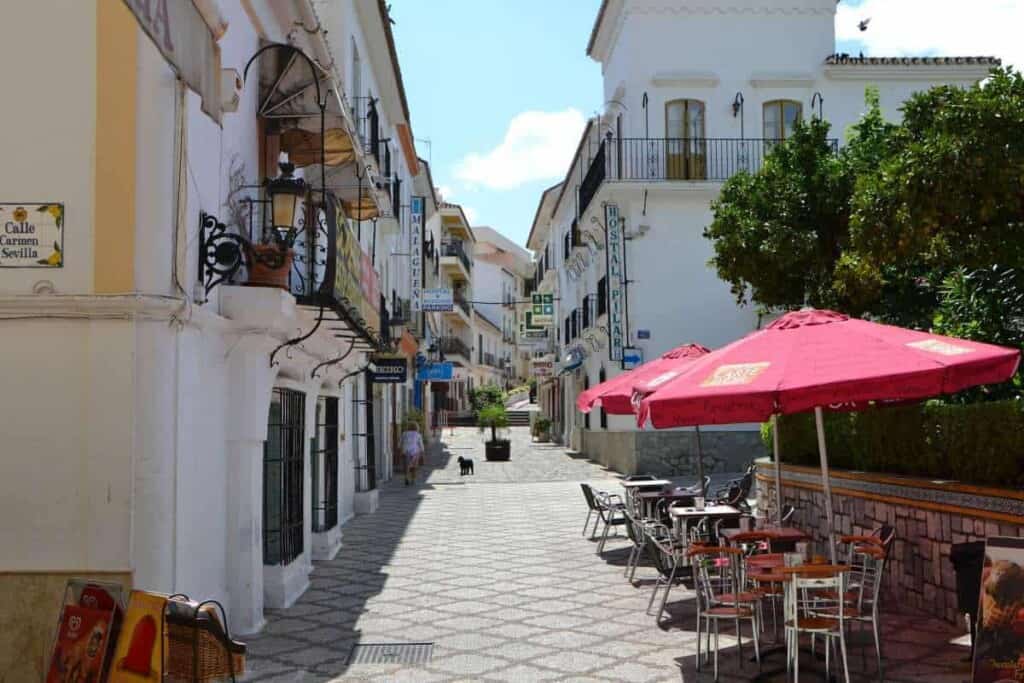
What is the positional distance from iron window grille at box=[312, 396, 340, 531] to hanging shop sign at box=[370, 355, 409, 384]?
6.29 meters

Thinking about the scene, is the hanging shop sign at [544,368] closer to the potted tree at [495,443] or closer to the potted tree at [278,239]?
the potted tree at [495,443]

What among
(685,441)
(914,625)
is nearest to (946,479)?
(914,625)

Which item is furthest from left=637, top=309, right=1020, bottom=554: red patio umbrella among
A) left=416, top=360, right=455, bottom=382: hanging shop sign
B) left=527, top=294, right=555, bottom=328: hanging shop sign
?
left=527, top=294, right=555, bottom=328: hanging shop sign

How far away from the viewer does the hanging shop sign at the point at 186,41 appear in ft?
15.0

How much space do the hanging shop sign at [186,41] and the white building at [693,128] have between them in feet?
60.6

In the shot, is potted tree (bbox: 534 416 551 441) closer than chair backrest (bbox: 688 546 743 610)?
No

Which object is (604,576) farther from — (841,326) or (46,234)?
(46,234)

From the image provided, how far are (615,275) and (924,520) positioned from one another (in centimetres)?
1583

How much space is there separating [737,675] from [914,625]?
2.16 meters

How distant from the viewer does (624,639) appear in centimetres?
814

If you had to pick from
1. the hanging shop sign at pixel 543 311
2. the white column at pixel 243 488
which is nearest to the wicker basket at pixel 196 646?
the white column at pixel 243 488

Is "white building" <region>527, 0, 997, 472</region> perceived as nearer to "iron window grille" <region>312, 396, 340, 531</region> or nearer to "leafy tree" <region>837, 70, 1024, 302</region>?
"iron window grille" <region>312, 396, 340, 531</region>

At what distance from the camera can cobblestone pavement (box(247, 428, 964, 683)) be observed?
7.23 metres

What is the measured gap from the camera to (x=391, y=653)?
7.78 m
